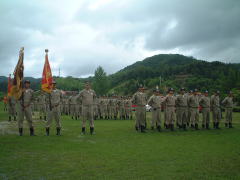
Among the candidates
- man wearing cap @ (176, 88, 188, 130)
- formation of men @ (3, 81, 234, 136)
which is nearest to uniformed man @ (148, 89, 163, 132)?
formation of men @ (3, 81, 234, 136)

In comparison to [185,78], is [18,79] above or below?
below

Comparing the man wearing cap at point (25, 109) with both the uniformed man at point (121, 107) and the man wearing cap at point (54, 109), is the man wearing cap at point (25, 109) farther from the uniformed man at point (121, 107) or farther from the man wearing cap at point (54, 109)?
the uniformed man at point (121, 107)

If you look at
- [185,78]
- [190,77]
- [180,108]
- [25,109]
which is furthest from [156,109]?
[185,78]

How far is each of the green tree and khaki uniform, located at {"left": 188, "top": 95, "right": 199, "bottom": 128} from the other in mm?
68287

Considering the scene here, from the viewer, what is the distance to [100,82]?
8369 cm

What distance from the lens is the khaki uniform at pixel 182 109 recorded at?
15234mm

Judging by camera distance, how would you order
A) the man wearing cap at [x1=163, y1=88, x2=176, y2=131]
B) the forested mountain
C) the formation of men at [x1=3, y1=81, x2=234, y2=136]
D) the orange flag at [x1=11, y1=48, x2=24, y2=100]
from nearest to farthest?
the orange flag at [x1=11, y1=48, x2=24, y2=100] → the formation of men at [x1=3, y1=81, x2=234, y2=136] → the man wearing cap at [x1=163, y1=88, x2=176, y2=131] → the forested mountain

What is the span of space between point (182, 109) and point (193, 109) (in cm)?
71

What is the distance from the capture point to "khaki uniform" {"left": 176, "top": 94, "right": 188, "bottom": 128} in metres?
15.2

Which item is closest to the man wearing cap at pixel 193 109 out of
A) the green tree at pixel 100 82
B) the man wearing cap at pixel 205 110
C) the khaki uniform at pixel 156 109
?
the man wearing cap at pixel 205 110

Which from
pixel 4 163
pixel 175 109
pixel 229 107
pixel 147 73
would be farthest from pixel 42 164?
pixel 147 73

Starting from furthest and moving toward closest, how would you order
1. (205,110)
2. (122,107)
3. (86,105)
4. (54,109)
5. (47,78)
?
(122,107)
(205,110)
(86,105)
(47,78)
(54,109)

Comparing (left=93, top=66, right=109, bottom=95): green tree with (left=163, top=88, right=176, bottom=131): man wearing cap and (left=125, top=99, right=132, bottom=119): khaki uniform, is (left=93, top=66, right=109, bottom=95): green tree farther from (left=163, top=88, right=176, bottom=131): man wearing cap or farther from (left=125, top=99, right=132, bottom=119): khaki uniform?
(left=163, top=88, right=176, bottom=131): man wearing cap

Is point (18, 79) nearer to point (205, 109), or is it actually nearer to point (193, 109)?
point (193, 109)
